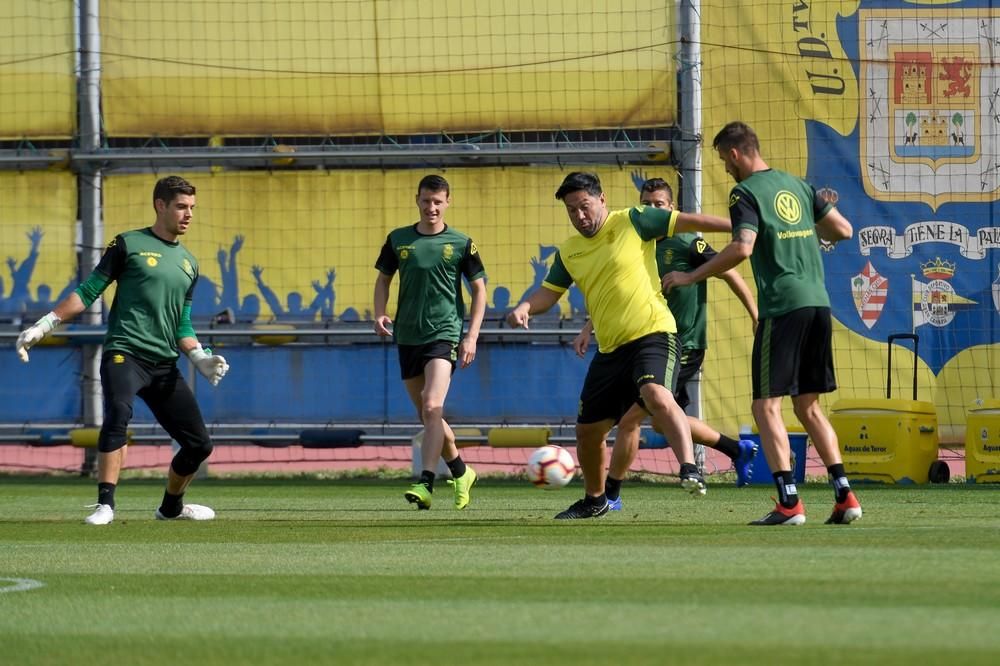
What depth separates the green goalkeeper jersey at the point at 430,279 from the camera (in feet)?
37.8

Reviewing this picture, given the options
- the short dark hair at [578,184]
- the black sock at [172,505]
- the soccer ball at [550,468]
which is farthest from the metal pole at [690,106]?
the black sock at [172,505]

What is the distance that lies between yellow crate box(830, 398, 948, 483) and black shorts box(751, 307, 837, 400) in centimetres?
574

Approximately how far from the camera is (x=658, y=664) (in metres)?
4.32

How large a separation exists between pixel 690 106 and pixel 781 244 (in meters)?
7.23

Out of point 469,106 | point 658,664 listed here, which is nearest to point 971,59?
point 469,106

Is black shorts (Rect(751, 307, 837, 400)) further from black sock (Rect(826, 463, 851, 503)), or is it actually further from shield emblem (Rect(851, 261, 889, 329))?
shield emblem (Rect(851, 261, 889, 329))

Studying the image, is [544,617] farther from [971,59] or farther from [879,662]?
[971,59]

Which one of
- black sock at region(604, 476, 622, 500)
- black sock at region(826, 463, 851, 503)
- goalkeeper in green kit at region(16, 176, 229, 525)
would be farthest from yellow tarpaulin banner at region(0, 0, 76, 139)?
black sock at region(826, 463, 851, 503)

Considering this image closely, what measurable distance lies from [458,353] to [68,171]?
22.6ft

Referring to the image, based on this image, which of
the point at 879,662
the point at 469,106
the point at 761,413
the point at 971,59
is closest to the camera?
the point at 879,662

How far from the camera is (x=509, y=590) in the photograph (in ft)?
19.5

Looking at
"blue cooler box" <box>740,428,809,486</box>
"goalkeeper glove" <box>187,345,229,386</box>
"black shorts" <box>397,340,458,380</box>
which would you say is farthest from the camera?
"blue cooler box" <box>740,428,809,486</box>

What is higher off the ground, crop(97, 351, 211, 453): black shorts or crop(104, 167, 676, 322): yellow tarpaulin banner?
crop(104, 167, 676, 322): yellow tarpaulin banner

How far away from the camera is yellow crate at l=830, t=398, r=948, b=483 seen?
14531 mm
